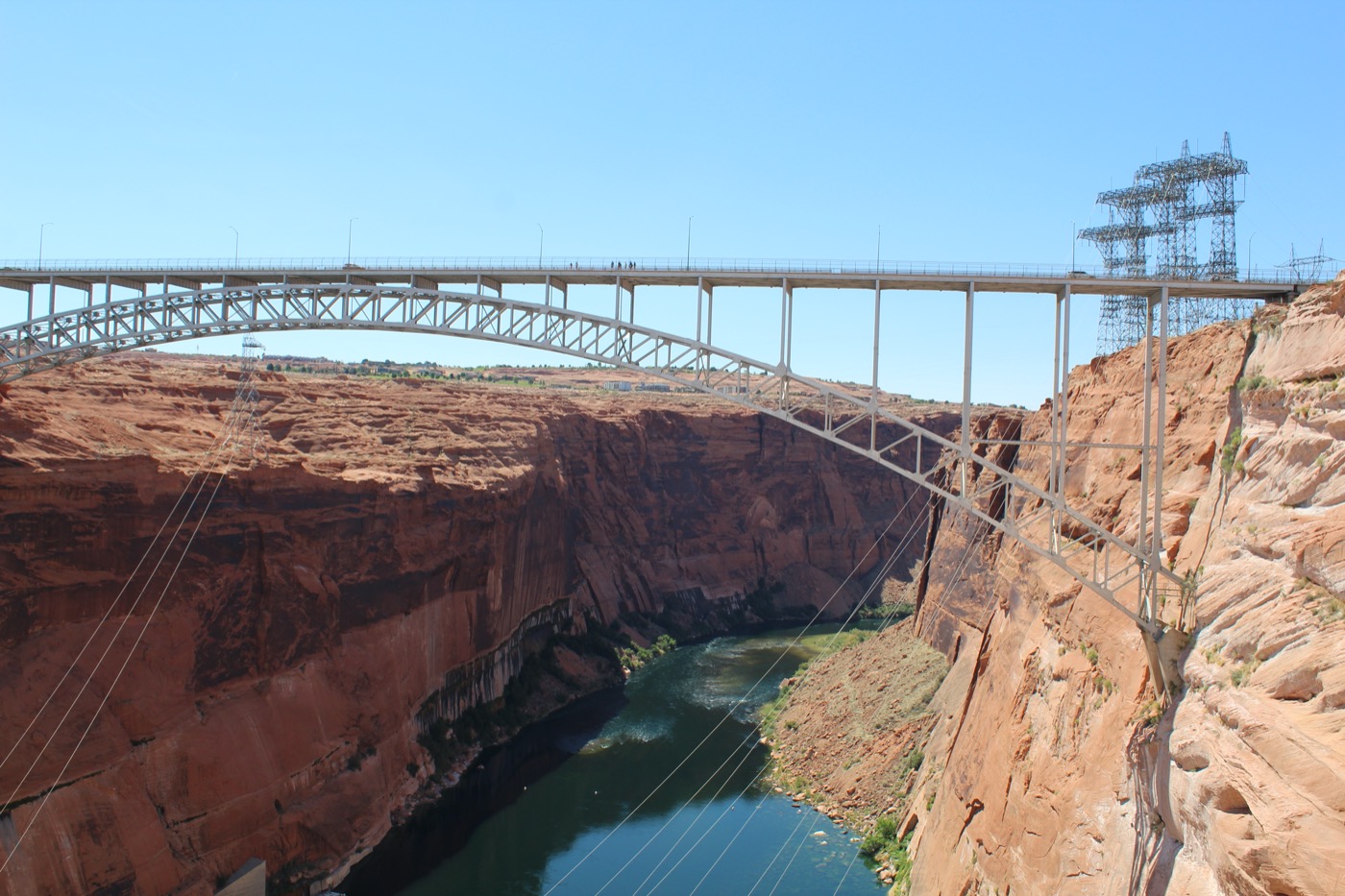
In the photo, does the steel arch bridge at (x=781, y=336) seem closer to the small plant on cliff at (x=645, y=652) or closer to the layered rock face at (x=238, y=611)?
the layered rock face at (x=238, y=611)

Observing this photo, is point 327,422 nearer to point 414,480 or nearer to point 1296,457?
point 414,480

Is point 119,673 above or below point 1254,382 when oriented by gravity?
below

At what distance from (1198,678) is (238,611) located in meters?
22.7

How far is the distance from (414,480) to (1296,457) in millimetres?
27073

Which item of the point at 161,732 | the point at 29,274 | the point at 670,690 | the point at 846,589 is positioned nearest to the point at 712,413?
the point at 846,589

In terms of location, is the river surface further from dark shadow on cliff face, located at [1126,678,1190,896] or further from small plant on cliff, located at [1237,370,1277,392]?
small plant on cliff, located at [1237,370,1277,392]

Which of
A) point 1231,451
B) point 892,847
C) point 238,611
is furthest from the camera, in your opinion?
point 892,847

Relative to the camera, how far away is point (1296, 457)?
1564 centimetres

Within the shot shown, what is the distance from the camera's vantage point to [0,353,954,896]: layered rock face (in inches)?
928

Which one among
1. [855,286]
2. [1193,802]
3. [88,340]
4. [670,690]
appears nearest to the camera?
[1193,802]

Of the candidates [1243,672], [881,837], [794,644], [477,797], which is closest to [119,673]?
[477,797]

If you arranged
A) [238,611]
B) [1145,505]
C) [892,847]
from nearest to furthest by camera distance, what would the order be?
[1145,505] → [238,611] → [892,847]

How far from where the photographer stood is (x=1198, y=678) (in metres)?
16.0

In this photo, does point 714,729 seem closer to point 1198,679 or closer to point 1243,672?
point 1198,679
